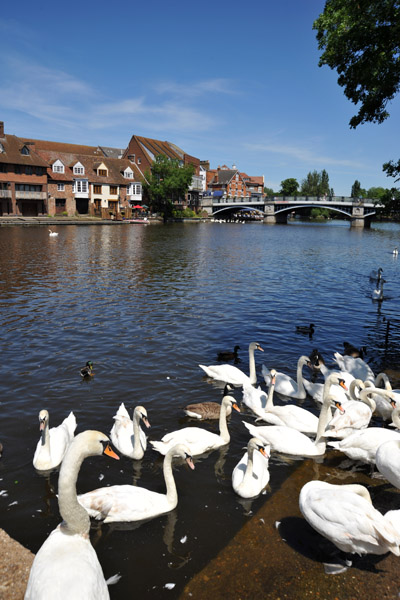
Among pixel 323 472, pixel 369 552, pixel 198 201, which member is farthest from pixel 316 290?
pixel 198 201

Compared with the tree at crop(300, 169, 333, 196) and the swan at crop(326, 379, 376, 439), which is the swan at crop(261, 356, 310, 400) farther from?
the tree at crop(300, 169, 333, 196)

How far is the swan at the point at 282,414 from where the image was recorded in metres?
9.48

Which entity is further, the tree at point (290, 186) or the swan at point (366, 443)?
the tree at point (290, 186)

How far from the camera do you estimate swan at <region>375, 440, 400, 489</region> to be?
20.8 feet

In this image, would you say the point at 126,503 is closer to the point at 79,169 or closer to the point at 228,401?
the point at 228,401

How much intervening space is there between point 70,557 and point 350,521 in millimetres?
3436

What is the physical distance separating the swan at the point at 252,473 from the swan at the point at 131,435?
194 cm

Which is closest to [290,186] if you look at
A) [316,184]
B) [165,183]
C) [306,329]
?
[316,184]

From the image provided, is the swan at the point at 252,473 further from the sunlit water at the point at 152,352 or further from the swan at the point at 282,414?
the swan at the point at 282,414

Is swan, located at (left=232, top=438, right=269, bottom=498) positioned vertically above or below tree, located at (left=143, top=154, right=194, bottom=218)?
below

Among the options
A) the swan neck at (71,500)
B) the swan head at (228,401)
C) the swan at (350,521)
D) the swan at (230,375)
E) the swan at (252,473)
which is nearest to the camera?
the swan neck at (71,500)

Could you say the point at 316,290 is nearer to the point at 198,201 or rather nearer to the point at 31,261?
the point at 31,261

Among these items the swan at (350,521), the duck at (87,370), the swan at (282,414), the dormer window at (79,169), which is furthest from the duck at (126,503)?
the dormer window at (79,169)

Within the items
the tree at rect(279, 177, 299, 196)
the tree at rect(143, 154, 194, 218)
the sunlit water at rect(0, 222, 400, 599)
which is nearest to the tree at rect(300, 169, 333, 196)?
the tree at rect(279, 177, 299, 196)
